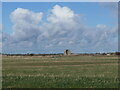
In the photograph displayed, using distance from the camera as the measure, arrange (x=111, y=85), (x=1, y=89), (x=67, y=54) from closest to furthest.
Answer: (x=1, y=89) < (x=111, y=85) < (x=67, y=54)

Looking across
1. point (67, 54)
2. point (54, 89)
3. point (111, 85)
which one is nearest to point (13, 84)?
point (54, 89)

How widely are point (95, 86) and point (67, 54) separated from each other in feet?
495

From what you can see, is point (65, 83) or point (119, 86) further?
point (65, 83)

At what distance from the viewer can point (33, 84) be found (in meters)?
24.6

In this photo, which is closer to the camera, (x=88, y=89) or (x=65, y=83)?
(x=88, y=89)

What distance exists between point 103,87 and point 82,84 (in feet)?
6.87

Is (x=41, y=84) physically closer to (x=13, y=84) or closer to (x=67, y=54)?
(x=13, y=84)

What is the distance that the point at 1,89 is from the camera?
22.2 metres

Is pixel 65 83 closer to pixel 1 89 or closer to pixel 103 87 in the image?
pixel 103 87

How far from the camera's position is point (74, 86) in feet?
77.3

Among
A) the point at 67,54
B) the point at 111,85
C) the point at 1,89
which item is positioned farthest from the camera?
the point at 67,54

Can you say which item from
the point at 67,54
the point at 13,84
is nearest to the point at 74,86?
the point at 13,84

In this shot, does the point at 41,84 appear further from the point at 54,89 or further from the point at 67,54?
the point at 67,54

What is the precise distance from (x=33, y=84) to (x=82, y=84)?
386cm
